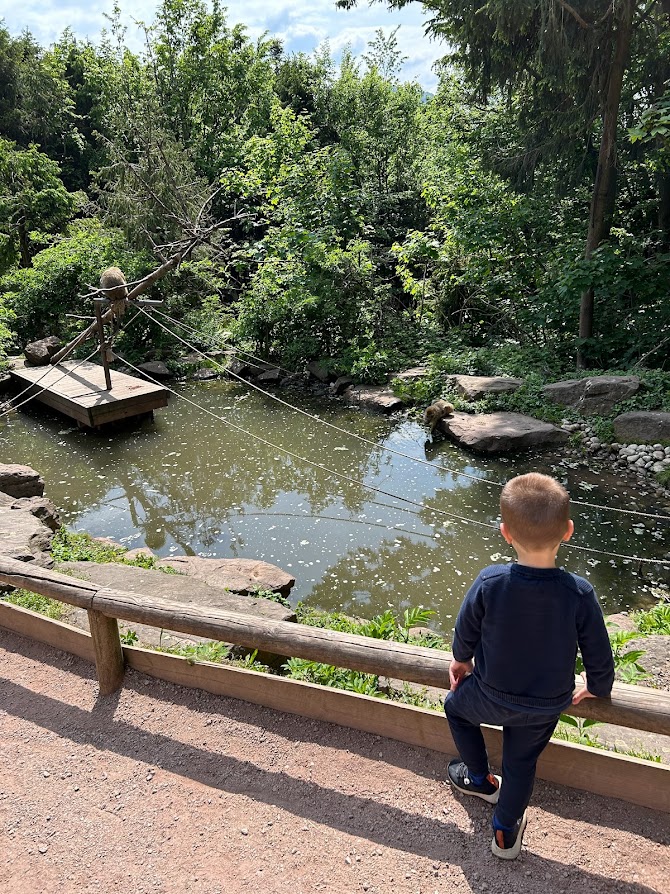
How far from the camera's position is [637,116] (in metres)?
10.2

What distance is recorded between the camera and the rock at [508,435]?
8.46 metres

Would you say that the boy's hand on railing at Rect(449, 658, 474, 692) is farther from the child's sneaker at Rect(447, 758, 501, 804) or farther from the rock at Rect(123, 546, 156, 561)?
the rock at Rect(123, 546, 156, 561)

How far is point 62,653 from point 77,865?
1.51 meters

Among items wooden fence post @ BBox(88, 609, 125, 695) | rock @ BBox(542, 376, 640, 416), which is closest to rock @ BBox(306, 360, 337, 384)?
rock @ BBox(542, 376, 640, 416)

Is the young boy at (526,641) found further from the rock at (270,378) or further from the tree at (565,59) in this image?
the rock at (270,378)

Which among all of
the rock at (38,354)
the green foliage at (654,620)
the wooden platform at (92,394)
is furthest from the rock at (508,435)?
the rock at (38,354)

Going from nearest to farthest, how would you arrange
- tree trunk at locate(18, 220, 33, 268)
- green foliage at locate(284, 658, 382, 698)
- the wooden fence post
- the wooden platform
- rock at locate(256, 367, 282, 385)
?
1. the wooden fence post
2. green foliage at locate(284, 658, 382, 698)
3. the wooden platform
4. rock at locate(256, 367, 282, 385)
5. tree trunk at locate(18, 220, 33, 268)

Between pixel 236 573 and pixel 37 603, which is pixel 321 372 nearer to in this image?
pixel 236 573

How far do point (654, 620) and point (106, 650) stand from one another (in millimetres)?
3968

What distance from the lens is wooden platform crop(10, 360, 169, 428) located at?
30.5 ft

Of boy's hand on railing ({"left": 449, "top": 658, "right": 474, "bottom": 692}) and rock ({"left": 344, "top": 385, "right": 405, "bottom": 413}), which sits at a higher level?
boy's hand on railing ({"left": 449, "top": 658, "right": 474, "bottom": 692})

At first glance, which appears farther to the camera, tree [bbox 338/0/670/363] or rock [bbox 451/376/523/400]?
rock [bbox 451/376/523/400]

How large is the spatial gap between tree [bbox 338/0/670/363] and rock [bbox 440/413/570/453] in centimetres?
268

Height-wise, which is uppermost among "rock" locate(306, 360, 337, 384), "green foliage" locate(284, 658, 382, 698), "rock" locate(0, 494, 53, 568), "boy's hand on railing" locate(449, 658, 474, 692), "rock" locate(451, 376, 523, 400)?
"boy's hand on railing" locate(449, 658, 474, 692)
